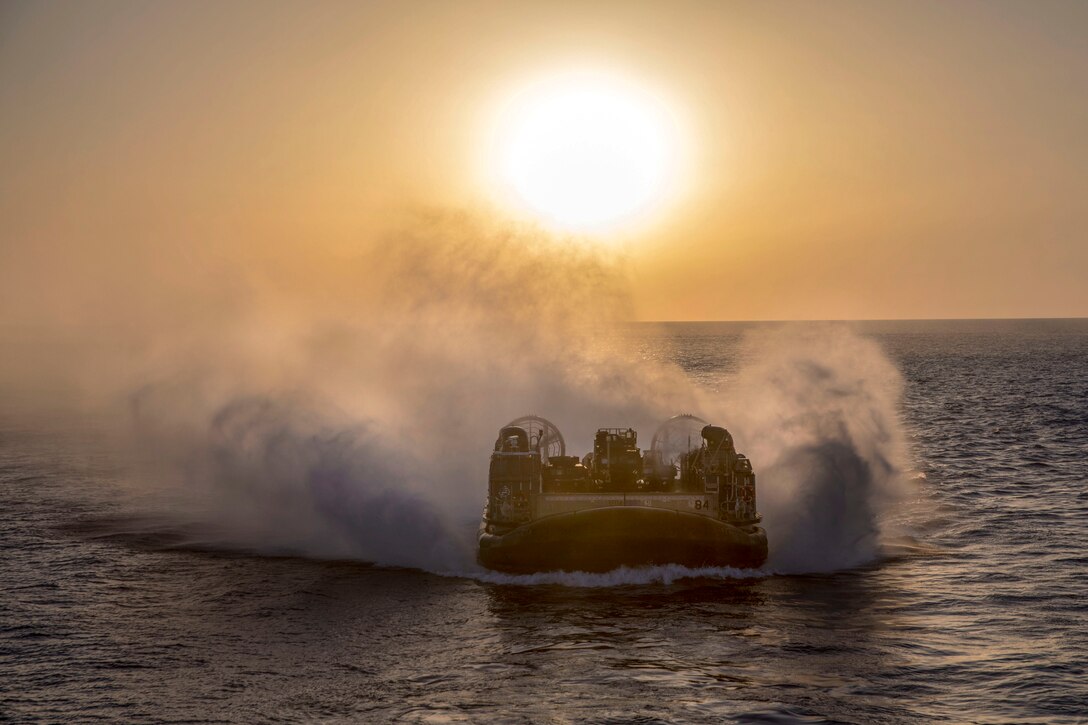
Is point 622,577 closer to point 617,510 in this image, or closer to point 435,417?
point 617,510

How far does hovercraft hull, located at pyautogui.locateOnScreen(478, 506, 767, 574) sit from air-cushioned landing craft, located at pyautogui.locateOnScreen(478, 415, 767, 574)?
3cm

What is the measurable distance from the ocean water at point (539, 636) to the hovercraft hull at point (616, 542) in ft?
1.67

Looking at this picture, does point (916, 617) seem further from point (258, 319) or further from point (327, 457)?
point (258, 319)

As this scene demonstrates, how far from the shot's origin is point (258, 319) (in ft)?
226

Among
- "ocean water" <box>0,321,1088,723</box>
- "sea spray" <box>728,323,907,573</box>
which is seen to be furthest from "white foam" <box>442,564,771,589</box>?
"sea spray" <box>728,323,907,573</box>

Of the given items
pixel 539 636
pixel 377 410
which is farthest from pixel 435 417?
pixel 539 636

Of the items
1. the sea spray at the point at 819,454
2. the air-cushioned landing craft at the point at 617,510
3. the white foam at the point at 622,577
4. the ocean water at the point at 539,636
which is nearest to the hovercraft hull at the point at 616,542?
the air-cushioned landing craft at the point at 617,510

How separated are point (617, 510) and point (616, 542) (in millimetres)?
940

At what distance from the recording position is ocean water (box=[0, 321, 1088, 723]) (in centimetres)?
2120

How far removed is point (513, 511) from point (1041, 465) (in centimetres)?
3655

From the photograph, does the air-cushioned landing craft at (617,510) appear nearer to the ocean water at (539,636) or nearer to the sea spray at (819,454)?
the ocean water at (539,636)

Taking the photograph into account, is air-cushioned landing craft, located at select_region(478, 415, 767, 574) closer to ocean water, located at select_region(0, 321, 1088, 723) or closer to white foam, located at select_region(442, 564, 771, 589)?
white foam, located at select_region(442, 564, 771, 589)

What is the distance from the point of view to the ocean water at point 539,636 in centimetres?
2120

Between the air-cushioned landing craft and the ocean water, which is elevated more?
the air-cushioned landing craft
